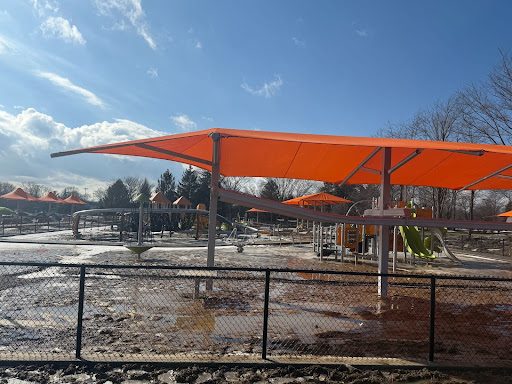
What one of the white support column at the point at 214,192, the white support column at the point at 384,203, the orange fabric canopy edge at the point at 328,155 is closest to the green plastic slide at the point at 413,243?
the orange fabric canopy edge at the point at 328,155

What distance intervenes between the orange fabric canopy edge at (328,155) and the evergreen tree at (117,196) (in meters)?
67.9

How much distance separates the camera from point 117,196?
75.5m

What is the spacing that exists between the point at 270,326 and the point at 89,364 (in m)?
2.91

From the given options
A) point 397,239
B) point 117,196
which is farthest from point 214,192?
point 117,196

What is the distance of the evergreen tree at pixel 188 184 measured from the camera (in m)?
63.4

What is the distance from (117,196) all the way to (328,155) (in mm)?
74067

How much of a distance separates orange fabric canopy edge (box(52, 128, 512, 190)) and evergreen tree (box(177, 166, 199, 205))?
53609 mm

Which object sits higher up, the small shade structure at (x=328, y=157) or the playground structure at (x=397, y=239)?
the small shade structure at (x=328, y=157)

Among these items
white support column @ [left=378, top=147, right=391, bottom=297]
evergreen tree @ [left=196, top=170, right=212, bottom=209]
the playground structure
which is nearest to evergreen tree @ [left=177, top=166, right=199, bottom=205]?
evergreen tree @ [left=196, top=170, right=212, bottom=209]

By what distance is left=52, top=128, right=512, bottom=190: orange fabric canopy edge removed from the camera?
20.4 ft

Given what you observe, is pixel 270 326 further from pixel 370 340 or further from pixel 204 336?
pixel 370 340

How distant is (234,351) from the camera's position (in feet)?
15.9

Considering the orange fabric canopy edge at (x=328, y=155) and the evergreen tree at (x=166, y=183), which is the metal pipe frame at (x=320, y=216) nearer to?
the orange fabric canopy edge at (x=328, y=155)

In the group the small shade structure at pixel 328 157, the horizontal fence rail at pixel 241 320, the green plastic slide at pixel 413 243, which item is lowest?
the horizontal fence rail at pixel 241 320
